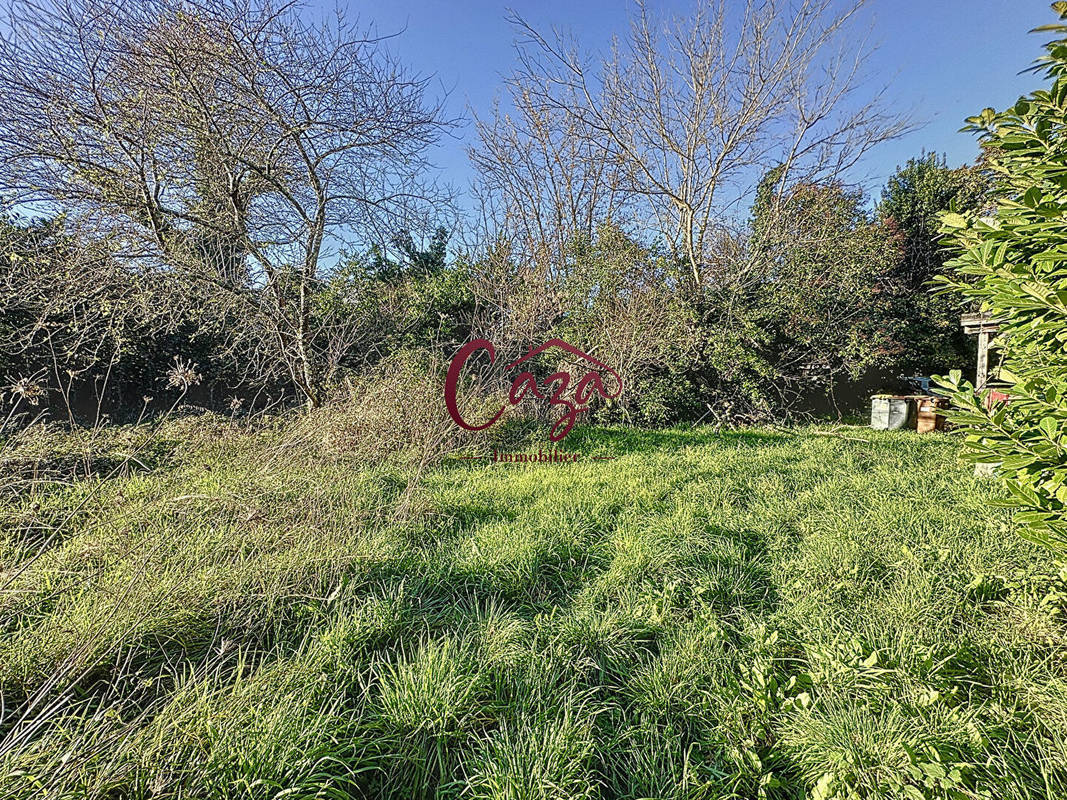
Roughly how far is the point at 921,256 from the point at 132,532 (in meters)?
14.1

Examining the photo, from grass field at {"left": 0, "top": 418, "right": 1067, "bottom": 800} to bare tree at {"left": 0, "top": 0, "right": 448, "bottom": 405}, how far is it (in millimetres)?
2601

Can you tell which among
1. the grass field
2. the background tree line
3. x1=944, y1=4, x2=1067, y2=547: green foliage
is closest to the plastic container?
the background tree line

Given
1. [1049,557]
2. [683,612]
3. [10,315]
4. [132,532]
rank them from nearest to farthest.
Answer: [683,612] < [1049,557] < [132,532] < [10,315]

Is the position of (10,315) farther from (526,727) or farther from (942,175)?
(942,175)

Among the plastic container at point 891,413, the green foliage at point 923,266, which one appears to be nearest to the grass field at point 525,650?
the plastic container at point 891,413

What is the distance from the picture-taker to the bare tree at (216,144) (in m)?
3.86

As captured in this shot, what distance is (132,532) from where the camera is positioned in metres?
2.53

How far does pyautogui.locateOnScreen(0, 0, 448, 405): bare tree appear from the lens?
3.86 meters

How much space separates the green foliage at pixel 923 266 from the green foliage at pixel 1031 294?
940 cm

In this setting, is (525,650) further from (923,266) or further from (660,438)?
(923,266)

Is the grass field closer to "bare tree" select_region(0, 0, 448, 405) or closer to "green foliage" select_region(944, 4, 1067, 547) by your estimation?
"green foliage" select_region(944, 4, 1067, 547)

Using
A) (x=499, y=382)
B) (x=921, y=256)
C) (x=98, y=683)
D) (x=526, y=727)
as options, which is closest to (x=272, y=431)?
(x=499, y=382)

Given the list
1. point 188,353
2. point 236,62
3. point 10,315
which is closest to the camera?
point 236,62

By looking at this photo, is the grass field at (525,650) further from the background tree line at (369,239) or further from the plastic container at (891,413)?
the plastic container at (891,413)
